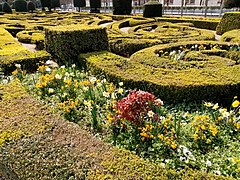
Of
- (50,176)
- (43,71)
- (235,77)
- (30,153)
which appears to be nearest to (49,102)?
(43,71)

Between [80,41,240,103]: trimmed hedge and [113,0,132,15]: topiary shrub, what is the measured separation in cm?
1523

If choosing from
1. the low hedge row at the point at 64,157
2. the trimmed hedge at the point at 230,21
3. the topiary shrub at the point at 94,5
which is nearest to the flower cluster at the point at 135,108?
the low hedge row at the point at 64,157

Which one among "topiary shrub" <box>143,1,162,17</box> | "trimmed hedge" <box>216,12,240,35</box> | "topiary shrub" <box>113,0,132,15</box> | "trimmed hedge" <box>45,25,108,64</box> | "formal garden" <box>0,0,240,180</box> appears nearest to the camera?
"formal garden" <box>0,0,240,180</box>

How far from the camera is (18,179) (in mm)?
2352

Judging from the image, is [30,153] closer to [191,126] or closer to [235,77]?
[191,126]

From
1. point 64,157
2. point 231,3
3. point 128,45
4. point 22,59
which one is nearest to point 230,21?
point 128,45

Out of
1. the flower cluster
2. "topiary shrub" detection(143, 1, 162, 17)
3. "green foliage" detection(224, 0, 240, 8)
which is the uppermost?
"green foliage" detection(224, 0, 240, 8)

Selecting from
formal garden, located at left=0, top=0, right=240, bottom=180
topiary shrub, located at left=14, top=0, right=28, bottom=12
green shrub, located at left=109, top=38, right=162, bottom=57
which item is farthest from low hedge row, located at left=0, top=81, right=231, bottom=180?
topiary shrub, located at left=14, top=0, right=28, bottom=12

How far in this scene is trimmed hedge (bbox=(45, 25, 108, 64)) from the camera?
6.31 meters

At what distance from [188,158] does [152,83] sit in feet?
5.76

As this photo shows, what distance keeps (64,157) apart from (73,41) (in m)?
4.58

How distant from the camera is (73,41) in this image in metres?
6.38

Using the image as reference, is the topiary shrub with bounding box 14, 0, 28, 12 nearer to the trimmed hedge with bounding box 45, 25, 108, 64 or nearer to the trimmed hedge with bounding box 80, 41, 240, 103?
the trimmed hedge with bounding box 45, 25, 108, 64

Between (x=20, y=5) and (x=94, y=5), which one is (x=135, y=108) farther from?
(x=20, y=5)
